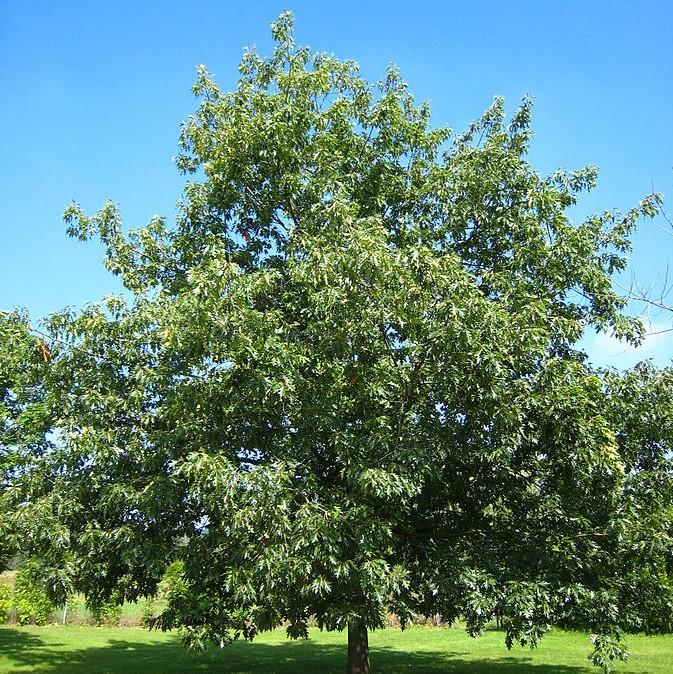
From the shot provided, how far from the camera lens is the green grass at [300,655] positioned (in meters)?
17.7

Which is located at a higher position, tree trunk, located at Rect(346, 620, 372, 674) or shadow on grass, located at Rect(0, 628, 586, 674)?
tree trunk, located at Rect(346, 620, 372, 674)

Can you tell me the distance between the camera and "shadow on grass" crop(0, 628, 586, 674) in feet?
57.7

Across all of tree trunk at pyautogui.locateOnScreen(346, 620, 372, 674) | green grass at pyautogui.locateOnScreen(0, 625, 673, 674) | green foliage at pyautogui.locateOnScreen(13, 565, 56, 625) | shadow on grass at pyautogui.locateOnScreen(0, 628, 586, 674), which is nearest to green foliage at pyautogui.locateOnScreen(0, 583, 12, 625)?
green foliage at pyautogui.locateOnScreen(13, 565, 56, 625)

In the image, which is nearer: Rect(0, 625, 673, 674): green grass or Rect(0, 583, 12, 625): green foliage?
→ Rect(0, 625, 673, 674): green grass

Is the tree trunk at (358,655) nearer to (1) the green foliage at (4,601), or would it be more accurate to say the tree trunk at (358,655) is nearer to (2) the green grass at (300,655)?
(2) the green grass at (300,655)

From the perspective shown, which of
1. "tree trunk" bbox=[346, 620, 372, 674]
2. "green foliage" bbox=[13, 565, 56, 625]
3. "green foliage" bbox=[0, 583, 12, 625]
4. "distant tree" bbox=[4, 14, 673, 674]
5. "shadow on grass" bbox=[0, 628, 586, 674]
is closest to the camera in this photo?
"distant tree" bbox=[4, 14, 673, 674]

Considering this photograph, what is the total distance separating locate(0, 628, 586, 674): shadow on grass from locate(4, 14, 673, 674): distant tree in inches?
246

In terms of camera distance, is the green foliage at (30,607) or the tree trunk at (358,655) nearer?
the tree trunk at (358,655)

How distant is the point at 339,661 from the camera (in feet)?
68.2

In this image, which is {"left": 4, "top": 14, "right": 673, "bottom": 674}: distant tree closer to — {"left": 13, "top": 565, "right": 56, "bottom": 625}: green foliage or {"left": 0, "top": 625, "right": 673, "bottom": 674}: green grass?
{"left": 0, "top": 625, "right": 673, "bottom": 674}: green grass

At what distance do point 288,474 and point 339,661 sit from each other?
14.2m

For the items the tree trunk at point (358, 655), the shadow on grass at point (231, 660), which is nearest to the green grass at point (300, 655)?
the shadow on grass at point (231, 660)

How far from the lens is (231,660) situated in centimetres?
2133

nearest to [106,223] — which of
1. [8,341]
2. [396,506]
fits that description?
[8,341]
